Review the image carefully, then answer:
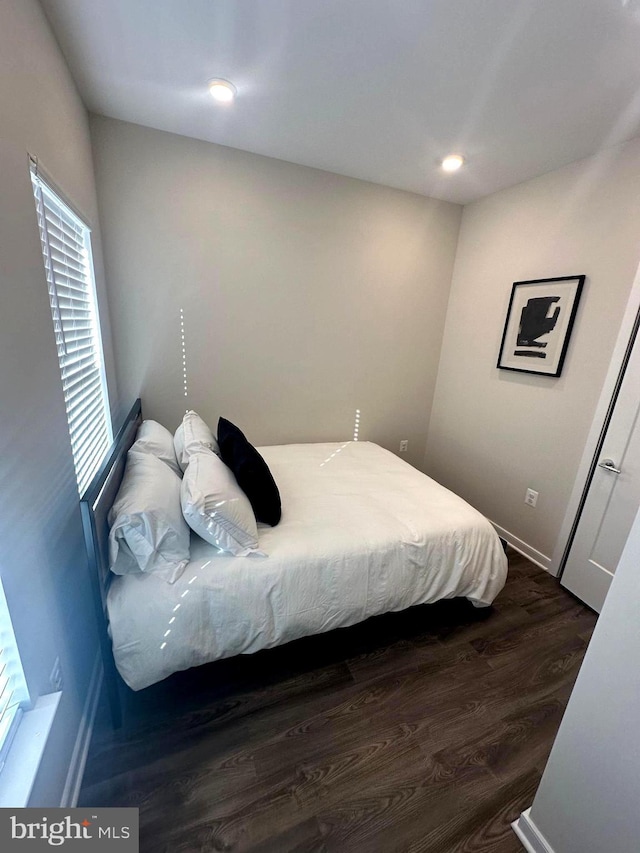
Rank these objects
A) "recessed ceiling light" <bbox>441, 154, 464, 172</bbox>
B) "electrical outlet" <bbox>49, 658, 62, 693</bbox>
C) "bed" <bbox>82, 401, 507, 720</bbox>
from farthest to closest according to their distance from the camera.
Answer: "recessed ceiling light" <bbox>441, 154, 464, 172</bbox> → "bed" <bbox>82, 401, 507, 720</bbox> → "electrical outlet" <bbox>49, 658, 62, 693</bbox>

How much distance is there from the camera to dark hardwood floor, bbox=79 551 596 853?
1.16 meters

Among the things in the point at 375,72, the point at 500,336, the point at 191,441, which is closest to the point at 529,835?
the point at 191,441

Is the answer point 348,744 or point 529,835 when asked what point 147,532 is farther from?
point 529,835

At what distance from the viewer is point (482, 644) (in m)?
1.87

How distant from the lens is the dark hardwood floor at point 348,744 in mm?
1156

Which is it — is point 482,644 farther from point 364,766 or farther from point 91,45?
point 91,45

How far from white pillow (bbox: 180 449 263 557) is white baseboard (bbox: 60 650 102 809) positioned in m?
0.74

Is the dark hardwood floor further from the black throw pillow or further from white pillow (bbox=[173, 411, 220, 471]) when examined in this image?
white pillow (bbox=[173, 411, 220, 471])

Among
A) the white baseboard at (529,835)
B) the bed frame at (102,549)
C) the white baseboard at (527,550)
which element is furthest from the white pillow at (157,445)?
the white baseboard at (527,550)

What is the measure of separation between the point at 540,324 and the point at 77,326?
2.79 meters

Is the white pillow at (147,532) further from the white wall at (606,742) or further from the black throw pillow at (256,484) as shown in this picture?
the white wall at (606,742)

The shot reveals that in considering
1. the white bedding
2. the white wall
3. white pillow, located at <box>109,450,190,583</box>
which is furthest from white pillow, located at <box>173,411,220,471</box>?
the white wall

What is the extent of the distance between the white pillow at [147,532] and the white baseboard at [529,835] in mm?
1427

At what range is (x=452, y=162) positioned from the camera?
7.61 feet
